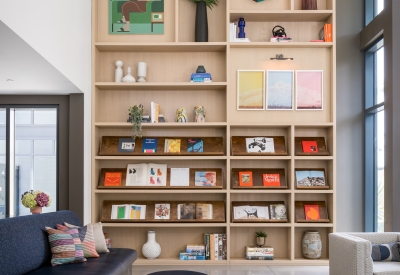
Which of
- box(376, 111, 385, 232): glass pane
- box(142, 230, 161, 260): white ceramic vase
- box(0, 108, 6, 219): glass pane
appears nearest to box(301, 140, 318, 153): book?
box(376, 111, 385, 232): glass pane

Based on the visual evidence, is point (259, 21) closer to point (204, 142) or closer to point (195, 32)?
point (195, 32)

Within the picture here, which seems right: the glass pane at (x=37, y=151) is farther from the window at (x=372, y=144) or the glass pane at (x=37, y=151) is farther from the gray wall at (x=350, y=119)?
the window at (x=372, y=144)

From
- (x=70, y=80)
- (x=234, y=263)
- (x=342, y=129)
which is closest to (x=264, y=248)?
(x=234, y=263)

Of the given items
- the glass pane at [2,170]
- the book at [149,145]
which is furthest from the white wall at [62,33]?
the glass pane at [2,170]

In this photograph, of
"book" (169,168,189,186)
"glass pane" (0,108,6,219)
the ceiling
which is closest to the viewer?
the ceiling

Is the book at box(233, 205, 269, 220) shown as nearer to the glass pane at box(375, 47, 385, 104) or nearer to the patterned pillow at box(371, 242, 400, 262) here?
the patterned pillow at box(371, 242, 400, 262)

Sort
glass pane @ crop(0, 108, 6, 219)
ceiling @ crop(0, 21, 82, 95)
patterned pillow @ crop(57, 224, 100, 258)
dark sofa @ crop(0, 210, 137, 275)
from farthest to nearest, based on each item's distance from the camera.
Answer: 1. glass pane @ crop(0, 108, 6, 219)
2. patterned pillow @ crop(57, 224, 100, 258)
3. ceiling @ crop(0, 21, 82, 95)
4. dark sofa @ crop(0, 210, 137, 275)

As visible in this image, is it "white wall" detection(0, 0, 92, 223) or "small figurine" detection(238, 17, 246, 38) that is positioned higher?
"small figurine" detection(238, 17, 246, 38)

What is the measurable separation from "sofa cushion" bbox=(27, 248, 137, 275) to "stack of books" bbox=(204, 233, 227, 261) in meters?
1.56

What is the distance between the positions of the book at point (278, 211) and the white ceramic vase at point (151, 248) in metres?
1.42

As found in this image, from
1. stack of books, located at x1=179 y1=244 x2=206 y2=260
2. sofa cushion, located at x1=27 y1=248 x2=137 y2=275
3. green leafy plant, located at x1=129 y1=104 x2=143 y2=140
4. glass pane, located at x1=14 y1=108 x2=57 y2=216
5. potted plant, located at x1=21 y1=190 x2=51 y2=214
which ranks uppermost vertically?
green leafy plant, located at x1=129 y1=104 x2=143 y2=140

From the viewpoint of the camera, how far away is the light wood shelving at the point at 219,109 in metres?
6.18

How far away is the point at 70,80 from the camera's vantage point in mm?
5191

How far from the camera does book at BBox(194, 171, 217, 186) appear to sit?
6254mm
